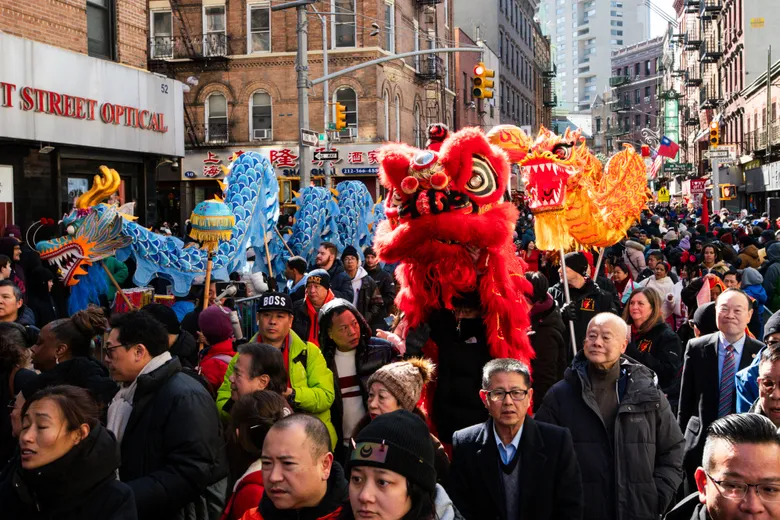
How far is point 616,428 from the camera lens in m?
4.75

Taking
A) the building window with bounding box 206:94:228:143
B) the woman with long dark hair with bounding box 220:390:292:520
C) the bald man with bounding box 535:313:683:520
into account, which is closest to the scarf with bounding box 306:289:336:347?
the bald man with bounding box 535:313:683:520

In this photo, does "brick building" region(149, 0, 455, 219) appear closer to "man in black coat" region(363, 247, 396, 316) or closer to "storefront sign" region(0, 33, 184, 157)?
"storefront sign" region(0, 33, 184, 157)

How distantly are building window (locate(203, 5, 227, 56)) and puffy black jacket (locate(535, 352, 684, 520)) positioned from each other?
32.0 m

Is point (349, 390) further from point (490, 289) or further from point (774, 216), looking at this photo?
point (774, 216)

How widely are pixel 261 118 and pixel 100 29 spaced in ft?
61.0

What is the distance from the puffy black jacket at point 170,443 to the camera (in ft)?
13.3

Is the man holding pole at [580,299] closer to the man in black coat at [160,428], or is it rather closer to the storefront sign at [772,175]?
the man in black coat at [160,428]

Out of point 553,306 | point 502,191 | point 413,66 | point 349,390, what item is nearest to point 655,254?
point 553,306

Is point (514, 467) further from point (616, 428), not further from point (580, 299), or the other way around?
point (580, 299)

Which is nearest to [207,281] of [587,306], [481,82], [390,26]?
[587,306]

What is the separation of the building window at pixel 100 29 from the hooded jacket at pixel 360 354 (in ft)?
40.3

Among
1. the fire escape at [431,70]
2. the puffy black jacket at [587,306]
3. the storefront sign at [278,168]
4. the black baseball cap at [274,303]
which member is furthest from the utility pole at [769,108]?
the black baseball cap at [274,303]

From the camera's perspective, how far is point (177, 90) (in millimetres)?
19109

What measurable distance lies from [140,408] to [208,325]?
1.93 m
